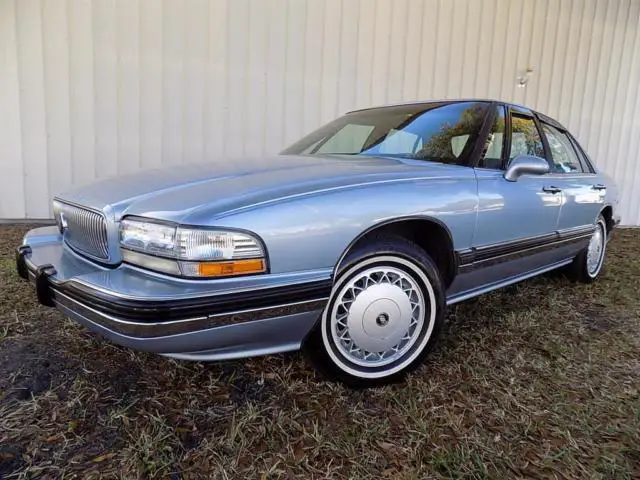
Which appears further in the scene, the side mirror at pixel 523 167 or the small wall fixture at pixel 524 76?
the small wall fixture at pixel 524 76

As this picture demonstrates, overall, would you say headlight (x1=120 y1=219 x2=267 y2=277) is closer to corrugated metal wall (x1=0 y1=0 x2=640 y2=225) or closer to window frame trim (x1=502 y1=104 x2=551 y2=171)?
window frame trim (x1=502 y1=104 x2=551 y2=171)

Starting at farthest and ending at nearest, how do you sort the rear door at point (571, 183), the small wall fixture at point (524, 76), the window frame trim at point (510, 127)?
1. the small wall fixture at point (524, 76)
2. the rear door at point (571, 183)
3. the window frame trim at point (510, 127)

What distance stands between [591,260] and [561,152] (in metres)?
1.07

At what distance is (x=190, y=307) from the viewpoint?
1486mm

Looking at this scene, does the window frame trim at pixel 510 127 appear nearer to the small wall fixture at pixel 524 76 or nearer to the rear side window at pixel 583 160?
the rear side window at pixel 583 160

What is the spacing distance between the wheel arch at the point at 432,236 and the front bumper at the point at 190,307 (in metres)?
0.52

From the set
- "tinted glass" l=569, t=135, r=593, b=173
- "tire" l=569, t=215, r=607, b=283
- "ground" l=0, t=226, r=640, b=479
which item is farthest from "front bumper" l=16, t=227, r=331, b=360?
"tinted glass" l=569, t=135, r=593, b=173

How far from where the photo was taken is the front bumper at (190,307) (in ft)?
4.84

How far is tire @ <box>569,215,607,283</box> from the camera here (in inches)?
145

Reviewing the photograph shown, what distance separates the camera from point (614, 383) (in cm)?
210

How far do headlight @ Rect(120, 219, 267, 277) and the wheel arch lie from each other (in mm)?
644

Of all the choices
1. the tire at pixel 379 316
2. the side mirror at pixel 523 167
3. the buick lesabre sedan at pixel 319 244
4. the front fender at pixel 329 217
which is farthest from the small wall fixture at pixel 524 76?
the tire at pixel 379 316

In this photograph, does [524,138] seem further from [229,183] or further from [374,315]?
[229,183]

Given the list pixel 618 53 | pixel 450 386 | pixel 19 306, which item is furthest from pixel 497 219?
pixel 618 53
